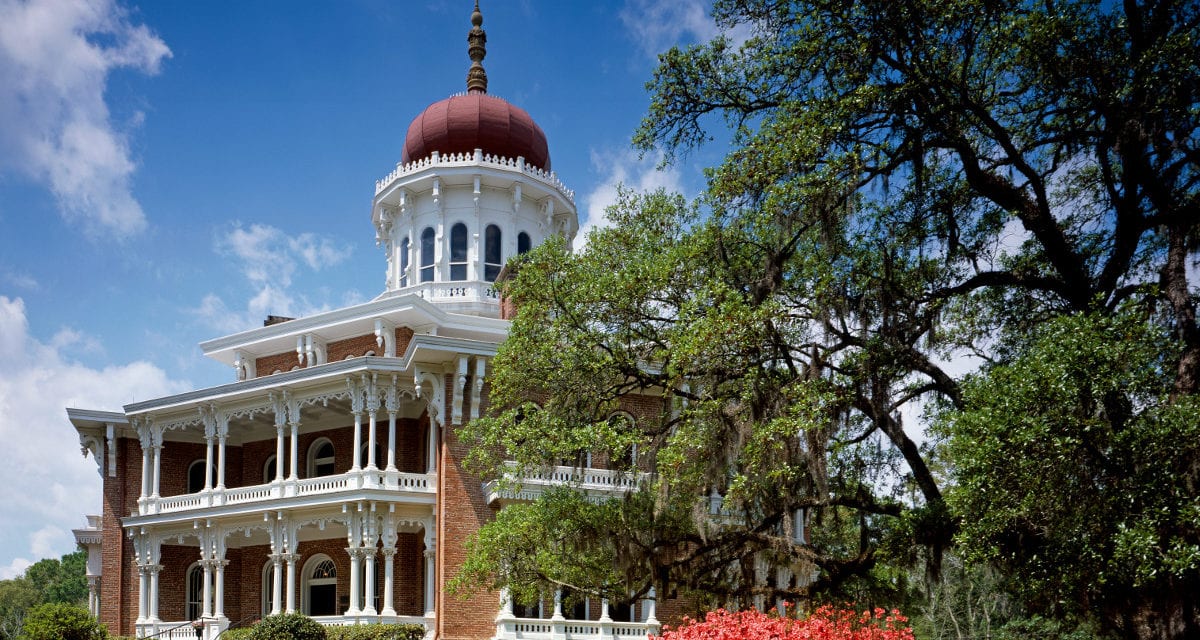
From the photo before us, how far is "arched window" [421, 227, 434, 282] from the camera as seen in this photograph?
3934 centimetres

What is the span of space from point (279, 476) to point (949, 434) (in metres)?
19.9

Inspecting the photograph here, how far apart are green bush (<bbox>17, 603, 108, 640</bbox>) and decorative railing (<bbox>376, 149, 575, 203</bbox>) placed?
1817 cm

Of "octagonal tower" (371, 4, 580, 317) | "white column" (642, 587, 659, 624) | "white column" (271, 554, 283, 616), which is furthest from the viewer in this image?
"octagonal tower" (371, 4, 580, 317)

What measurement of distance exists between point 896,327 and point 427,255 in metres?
24.2

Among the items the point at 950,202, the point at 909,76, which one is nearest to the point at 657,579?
the point at 950,202

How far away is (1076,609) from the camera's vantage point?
15438mm

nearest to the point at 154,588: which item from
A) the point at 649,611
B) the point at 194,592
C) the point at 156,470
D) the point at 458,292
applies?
the point at 194,592

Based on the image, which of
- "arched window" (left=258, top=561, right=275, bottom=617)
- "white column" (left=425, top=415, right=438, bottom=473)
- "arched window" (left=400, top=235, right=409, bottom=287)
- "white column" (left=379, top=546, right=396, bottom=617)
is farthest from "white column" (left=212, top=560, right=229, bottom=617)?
"arched window" (left=400, top=235, right=409, bottom=287)

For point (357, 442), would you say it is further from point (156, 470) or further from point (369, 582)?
point (156, 470)

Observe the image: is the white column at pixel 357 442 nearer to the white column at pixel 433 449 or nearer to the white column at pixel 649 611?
the white column at pixel 433 449

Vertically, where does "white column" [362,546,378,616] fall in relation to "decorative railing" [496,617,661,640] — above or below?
above

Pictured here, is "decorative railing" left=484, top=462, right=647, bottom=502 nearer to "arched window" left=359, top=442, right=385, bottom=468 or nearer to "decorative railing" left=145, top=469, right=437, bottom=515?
"decorative railing" left=145, top=469, right=437, bottom=515

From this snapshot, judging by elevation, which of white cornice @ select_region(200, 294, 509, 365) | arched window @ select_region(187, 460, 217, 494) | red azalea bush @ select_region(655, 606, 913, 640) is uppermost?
Answer: white cornice @ select_region(200, 294, 509, 365)

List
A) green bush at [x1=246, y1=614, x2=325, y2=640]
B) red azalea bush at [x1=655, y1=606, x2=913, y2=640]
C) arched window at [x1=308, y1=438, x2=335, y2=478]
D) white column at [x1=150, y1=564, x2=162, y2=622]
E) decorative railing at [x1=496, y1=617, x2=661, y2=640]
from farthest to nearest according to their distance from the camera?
1. arched window at [x1=308, y1=438, x2=335, y2=478]
2. white column at [x1=150, y1=564, x2=162, y2=622]
3. decorative railing at [x1=496, y1=617, x2=661, y2=640]
4. green bush at [x1=246, y1=614, x2=325, y2=640]
5. red azalea bush at [x1=655, y1=606, x2=913, y2=640]
